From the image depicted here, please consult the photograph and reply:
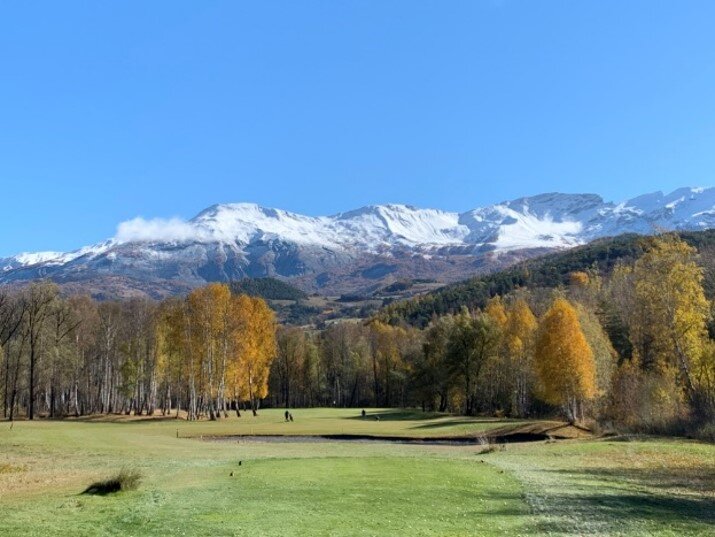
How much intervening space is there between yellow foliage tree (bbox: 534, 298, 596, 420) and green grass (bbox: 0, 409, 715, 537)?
2624 centimetres

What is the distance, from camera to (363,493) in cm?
2092

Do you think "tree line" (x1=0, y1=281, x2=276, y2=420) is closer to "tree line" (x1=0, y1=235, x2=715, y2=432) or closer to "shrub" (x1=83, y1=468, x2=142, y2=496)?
"tree line" (x1=0, y1=235, x2=715, y2=432)

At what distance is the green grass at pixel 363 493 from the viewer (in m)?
16.1

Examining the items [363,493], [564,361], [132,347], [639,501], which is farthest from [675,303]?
[132,347]

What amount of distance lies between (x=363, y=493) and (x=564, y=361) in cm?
4965

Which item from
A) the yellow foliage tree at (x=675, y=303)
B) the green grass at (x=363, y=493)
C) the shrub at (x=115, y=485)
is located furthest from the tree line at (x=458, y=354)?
the shrub at (x=115, y=485)

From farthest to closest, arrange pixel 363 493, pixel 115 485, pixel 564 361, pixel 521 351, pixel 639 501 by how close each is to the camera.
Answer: pixel 521 351, pixel 564 361, pixel 115 485, pixel 363 493, pixel 639 501

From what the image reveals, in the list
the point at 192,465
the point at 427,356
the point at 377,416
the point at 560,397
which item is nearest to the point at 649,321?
the point at 560,397

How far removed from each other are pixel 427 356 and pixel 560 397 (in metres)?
31.9

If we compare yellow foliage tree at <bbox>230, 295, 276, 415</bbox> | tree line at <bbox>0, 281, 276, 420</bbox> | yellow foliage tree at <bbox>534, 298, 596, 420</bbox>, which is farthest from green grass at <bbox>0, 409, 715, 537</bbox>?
yellow foliage tree at <bbox>230, 295, 276, 415</bbox>

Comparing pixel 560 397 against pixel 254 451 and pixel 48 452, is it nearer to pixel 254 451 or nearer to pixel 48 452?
pixel 254 451

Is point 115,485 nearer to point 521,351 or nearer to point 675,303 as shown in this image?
point 675,303

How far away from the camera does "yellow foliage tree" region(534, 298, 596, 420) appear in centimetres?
6488

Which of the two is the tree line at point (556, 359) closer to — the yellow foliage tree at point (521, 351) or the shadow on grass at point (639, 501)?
the yellow foliage tree at point (521, 351)
